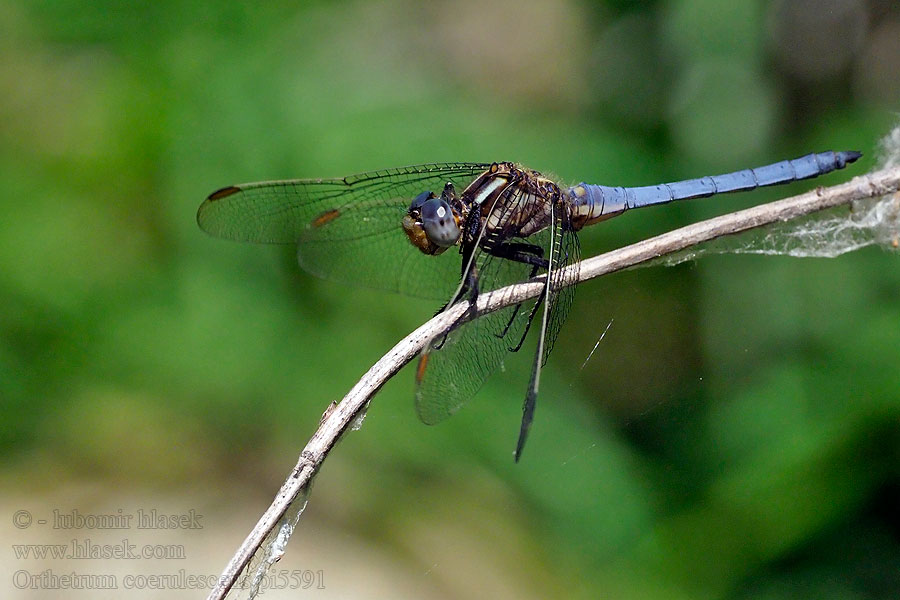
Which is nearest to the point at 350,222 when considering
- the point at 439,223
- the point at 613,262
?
the point at 439,223

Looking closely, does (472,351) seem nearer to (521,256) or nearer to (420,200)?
(521,256)

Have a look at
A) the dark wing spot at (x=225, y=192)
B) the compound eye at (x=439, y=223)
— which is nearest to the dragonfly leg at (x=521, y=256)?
the compound eye at (x=439, y=223)

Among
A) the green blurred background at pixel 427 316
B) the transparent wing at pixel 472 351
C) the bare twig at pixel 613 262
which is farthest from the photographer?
the green blurred background at pixel 427 316

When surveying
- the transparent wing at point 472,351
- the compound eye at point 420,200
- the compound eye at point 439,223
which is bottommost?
the transparent wing at point 472,351

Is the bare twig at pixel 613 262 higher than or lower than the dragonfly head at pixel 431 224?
lower

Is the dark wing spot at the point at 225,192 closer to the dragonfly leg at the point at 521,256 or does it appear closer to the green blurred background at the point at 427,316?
the green blurred background at the point at 427,316

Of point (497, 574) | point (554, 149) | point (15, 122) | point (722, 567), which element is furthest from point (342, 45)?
point (722, 567)

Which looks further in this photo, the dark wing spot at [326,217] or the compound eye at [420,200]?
the dark wing spot at [326,217]
